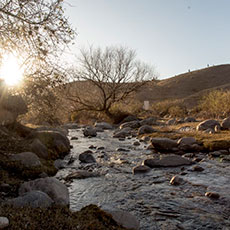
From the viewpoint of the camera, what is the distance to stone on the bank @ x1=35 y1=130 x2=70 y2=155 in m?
8.66

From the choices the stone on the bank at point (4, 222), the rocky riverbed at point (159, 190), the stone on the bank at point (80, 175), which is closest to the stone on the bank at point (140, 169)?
the rocky riverbed at point (159, 190)

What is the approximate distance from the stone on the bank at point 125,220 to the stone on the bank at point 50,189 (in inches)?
36.3

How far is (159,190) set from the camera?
5.17 m

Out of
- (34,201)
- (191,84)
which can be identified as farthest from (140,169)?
(191,84)

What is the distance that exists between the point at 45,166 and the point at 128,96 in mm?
18024

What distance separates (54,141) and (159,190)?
5.10 meters

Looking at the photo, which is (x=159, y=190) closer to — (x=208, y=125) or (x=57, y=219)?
(x=57, y=219)

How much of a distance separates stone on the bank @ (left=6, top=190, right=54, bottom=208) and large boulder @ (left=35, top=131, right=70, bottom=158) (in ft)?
14.5

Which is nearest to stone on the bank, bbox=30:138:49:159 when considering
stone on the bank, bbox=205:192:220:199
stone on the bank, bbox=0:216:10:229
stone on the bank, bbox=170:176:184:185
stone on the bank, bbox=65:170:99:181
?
stone on the bank, bbox=65:170:99:181

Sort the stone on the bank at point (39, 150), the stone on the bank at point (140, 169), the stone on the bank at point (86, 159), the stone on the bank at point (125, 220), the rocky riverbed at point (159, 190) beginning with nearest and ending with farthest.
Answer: the stone on the bank at point (125, 220)
the rocky riverbed at point (159, 190)
the stone on the bank at point (140, 169)
the stone on the bank at point (39, 150)
the stone on the bank at point (86, 159)

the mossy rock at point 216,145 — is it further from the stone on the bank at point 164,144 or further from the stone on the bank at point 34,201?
the stone on the bank at point 34,201

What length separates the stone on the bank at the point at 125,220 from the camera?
11.5 feet

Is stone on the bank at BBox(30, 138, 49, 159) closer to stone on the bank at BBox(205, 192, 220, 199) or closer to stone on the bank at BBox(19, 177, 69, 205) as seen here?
stone on the bank at BBox(19, 177, 69, 205)

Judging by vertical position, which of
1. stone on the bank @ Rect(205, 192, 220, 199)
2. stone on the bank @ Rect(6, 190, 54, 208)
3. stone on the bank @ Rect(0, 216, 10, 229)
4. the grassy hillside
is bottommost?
stone on the bank @ Rect(205, 192, 220, 199)
